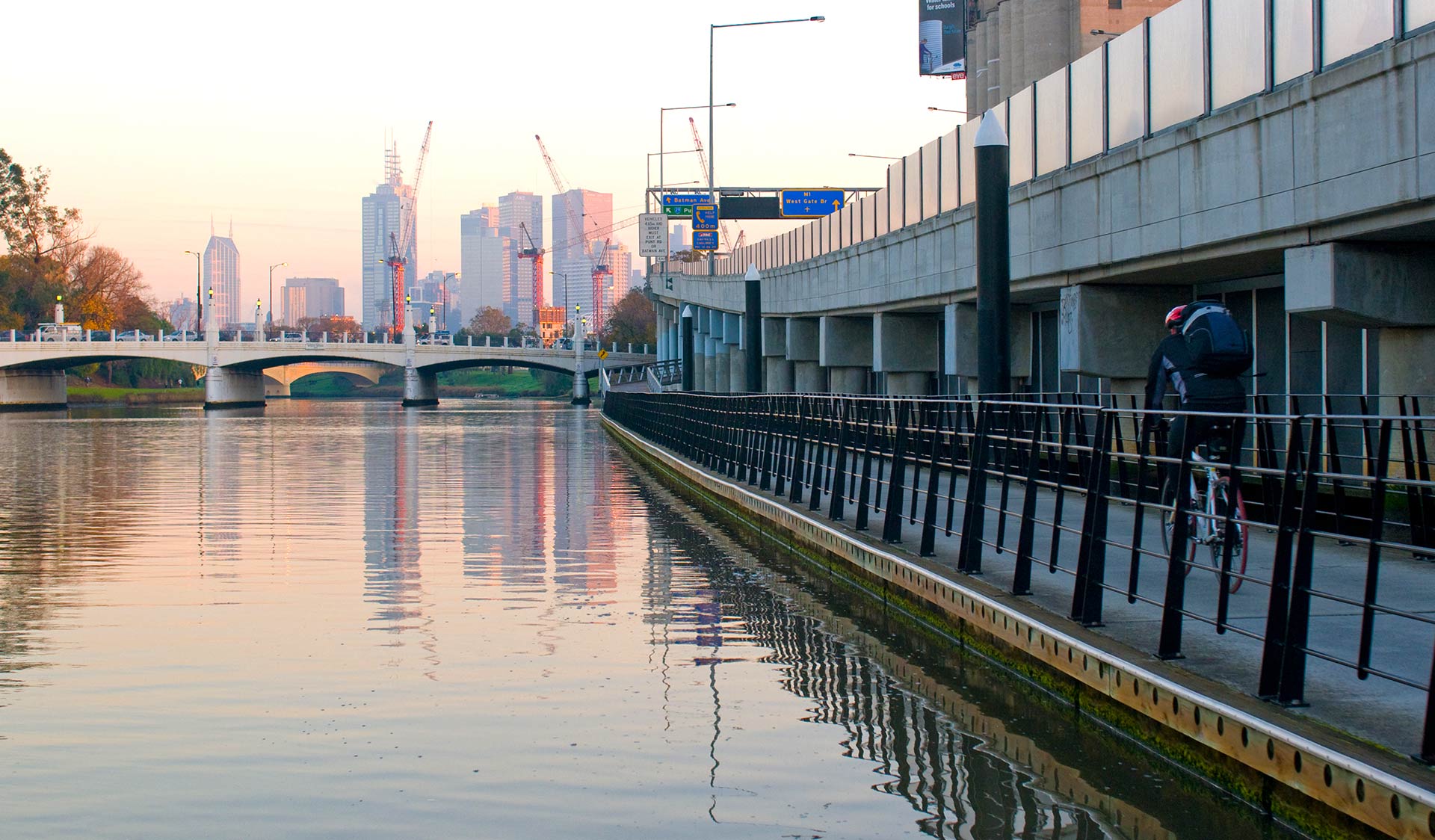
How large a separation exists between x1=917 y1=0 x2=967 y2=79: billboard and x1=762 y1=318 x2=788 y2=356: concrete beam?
6402 cm

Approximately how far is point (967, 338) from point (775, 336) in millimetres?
24713

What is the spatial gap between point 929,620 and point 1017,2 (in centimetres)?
8120

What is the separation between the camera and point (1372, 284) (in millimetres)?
15703

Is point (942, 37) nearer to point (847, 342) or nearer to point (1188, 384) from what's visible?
point (847, 342)

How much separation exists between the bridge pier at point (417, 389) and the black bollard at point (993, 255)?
9939 cm

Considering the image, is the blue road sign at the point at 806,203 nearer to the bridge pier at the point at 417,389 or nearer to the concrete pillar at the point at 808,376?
the concrete pillar at the point at 808,376

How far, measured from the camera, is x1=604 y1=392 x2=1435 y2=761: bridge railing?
6.29m

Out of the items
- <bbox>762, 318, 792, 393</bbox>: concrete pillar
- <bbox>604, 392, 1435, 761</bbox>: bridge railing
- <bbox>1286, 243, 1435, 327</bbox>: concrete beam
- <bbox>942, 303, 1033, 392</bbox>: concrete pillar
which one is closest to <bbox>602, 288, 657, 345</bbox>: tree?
<bbox>762, 318, 792, 393</bbox>: concrete pillar

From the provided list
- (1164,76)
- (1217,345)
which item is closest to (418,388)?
(1164,76)

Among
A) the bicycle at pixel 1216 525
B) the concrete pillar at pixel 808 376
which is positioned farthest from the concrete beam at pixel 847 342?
the bicycle at pixel 1216 525

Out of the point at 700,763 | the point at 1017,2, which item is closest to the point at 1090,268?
the point at 700,763

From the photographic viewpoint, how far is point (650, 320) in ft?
567

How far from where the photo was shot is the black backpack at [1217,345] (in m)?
9.94

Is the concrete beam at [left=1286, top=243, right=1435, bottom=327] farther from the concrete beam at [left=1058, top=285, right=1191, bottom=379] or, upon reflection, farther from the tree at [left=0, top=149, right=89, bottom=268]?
the tree at [left=0, top=149, right=89, bottom=268]
